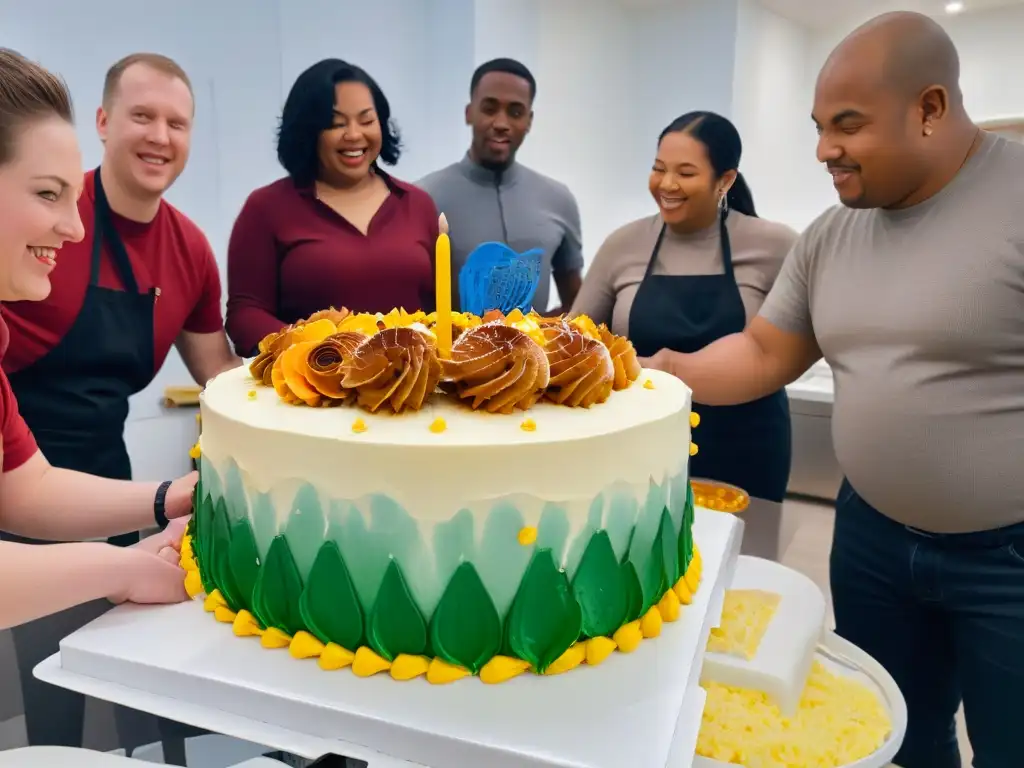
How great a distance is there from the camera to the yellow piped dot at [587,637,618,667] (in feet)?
3.27

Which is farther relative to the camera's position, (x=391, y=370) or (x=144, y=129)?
(x=144, y=129)

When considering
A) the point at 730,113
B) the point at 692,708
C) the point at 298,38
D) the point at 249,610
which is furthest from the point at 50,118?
the point at 730,113

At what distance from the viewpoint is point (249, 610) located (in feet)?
3.49

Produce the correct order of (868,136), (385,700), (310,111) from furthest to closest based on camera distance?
(310,111), (868,136), (385,700)

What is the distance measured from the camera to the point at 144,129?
1.89m

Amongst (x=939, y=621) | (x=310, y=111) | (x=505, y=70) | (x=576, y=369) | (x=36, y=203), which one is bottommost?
(x=939, y=621)

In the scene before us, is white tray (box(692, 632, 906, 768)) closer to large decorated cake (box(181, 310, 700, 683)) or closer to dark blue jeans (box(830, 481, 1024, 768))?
dark blue jeans (box(830, 481, 1024, 768))

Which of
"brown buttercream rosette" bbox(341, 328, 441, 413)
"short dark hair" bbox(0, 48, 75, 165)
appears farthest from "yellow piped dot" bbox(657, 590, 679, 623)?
"short dark hair" bbox(0, 48, 75, 165)

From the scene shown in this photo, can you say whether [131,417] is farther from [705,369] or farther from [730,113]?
[730,113]

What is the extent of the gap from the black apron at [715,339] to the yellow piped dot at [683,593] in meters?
1.17

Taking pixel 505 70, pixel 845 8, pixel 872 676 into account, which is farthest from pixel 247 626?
pixel 845 8

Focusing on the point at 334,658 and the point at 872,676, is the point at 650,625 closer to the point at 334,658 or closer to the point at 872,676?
the point at 334,658

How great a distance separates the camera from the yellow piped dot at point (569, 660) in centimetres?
98

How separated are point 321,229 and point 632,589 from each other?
55.4 inches
